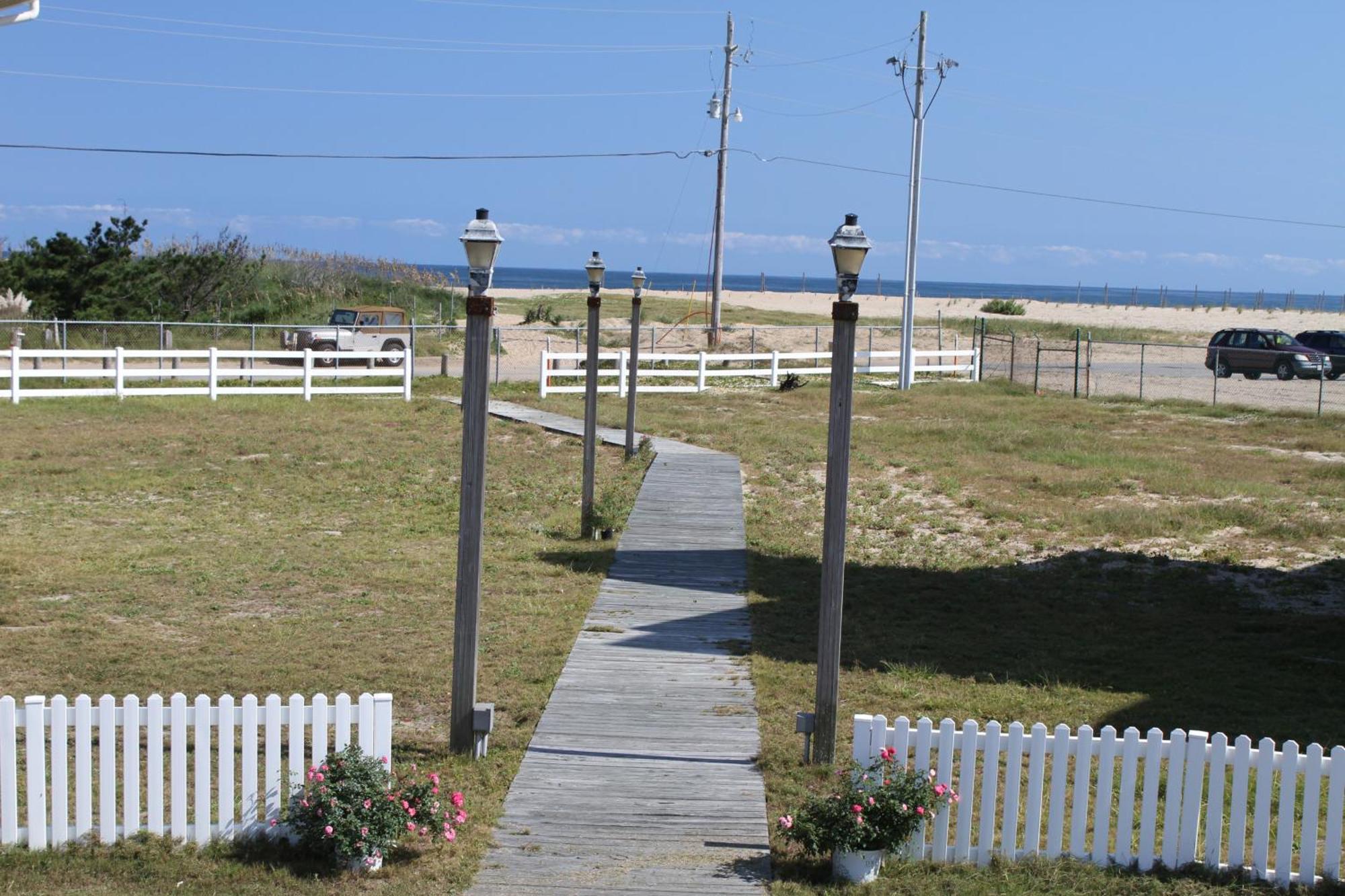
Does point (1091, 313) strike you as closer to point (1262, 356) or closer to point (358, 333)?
point (1262, 356)

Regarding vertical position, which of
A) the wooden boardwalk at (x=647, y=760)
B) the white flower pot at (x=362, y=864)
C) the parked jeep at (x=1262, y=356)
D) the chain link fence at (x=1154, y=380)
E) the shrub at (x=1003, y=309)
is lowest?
the white flower pot at (x=362, y=864)

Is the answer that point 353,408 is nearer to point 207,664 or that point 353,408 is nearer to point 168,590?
point 168,590

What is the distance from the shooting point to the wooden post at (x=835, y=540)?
311 inches

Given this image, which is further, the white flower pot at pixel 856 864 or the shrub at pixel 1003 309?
the shrub at pixel 1003 309

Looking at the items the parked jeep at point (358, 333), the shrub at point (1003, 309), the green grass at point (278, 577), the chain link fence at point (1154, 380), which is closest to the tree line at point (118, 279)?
the parked jeep at point (358, 333)

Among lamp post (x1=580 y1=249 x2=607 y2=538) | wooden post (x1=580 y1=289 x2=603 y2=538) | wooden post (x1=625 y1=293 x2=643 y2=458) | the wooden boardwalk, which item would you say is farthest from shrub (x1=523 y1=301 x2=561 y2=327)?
the wooden boardwalk

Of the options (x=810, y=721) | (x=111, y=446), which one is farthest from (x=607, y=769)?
(x=111, y=446)

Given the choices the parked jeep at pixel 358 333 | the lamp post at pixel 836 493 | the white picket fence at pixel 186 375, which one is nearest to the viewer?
the lamp post at pixel 836 493

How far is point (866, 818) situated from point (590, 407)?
1004 cm

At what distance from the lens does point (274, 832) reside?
6.67 metres

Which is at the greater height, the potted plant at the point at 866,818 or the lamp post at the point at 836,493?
the lamp post at the point at 836,493

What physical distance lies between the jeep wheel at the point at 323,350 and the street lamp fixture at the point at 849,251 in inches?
1004

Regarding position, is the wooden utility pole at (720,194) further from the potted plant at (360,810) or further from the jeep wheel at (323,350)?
the potted plant at (360,810)

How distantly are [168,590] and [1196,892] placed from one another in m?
9.38
